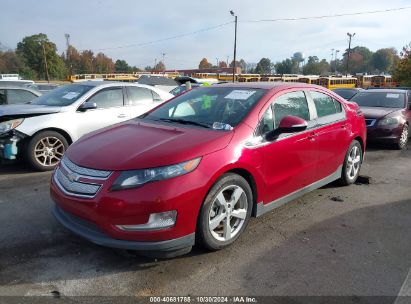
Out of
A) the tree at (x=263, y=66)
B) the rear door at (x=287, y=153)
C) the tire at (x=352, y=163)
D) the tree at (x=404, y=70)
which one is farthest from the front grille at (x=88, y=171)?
the tree at (x=263, y=66)

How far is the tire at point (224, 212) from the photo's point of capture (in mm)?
3223

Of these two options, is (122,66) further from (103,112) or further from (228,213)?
(228,213)

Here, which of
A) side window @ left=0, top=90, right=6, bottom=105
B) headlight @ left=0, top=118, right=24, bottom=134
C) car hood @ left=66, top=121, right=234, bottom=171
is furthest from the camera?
side window @ left=0, top=90, right=6, bottom=105

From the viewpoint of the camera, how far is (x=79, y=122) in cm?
661

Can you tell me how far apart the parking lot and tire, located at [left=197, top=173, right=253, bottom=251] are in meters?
0.15

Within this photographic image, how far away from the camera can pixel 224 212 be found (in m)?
3.41

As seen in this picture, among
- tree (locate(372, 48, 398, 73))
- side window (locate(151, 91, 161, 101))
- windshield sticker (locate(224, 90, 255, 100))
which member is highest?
tree (locate(372, 48, 398, 73))

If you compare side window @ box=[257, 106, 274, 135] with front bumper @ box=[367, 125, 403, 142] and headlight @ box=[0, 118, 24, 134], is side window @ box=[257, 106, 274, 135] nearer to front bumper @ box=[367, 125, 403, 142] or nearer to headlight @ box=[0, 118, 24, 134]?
headlight @ box=[0, 118, 24, 134]

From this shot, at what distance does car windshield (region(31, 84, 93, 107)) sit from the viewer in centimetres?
676

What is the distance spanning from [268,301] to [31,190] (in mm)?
3808

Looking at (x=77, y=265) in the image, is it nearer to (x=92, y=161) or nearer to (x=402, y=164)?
(x=92, y=161)

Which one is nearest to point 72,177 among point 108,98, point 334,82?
point 108,98

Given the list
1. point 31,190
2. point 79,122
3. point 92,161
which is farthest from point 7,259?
point 79,122

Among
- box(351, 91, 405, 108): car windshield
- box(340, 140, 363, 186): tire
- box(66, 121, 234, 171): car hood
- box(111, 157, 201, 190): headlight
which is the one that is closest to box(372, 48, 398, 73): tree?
box(351, 91, 405, 108): car windshield
